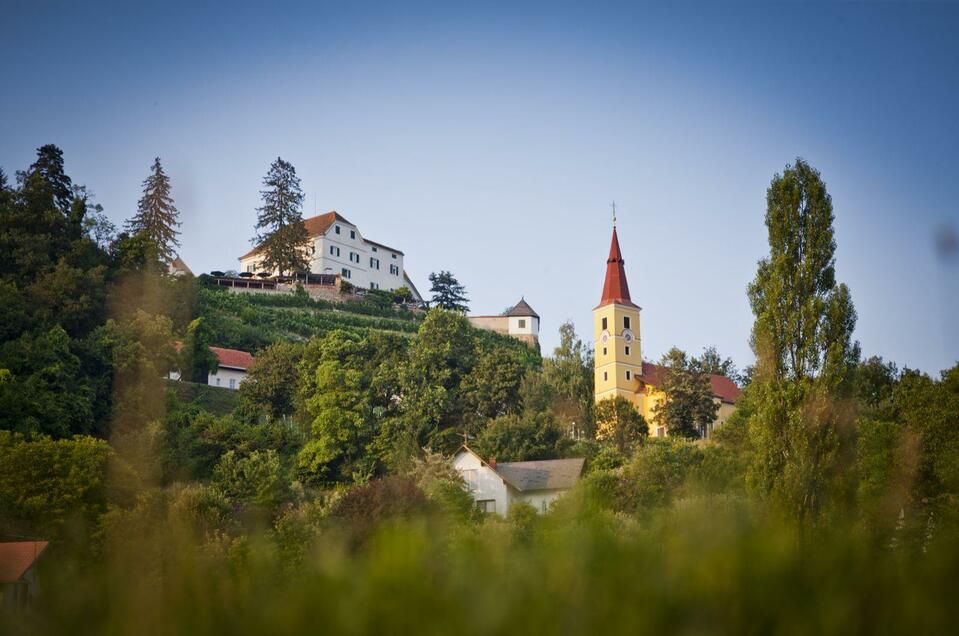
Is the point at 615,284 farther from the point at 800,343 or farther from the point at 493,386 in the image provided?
the point at 800,343

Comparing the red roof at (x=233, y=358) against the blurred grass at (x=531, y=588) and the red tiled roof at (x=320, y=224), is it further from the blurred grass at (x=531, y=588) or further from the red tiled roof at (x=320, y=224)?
the blurred grass at (x=531, y=588)

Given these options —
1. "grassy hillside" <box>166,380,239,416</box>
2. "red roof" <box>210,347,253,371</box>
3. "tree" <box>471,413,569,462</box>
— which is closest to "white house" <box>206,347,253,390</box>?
"red roof" <box>210,347,253,371</box>

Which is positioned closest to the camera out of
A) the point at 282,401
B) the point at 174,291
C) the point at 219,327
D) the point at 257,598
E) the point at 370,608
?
the point at 370,608

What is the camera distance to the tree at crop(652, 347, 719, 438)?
188 feet

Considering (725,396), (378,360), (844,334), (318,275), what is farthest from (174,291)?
(844,334)

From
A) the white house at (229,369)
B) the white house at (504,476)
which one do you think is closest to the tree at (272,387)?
the white house at (229,369)

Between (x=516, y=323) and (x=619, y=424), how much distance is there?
31559mm

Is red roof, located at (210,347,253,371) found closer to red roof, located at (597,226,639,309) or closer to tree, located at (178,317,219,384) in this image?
tree, located at (178,317,219,384)

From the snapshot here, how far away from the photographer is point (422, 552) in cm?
158

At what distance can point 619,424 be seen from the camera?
2168 inches

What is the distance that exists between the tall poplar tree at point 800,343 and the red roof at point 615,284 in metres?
46.2

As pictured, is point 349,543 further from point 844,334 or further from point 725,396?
point 725,396

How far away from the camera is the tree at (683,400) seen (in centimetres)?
5725

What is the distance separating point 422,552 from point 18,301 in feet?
170
